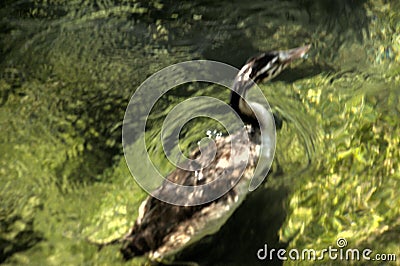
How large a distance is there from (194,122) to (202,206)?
1.97ft

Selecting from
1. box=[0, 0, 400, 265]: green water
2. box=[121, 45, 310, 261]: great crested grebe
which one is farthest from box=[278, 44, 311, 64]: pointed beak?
box=[0, 0, 400, 265]: green water

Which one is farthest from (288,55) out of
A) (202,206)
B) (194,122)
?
(202,206)

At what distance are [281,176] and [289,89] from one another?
58 centimetres

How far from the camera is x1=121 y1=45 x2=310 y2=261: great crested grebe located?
2012mm

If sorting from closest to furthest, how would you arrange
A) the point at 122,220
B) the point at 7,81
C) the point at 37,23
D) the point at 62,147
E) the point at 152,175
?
the point at 122,220
the point at 152,175
the point at 62,147
the point at 7,81
the point at 37,23

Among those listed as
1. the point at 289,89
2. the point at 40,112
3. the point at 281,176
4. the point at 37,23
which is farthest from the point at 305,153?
the point at 37,23

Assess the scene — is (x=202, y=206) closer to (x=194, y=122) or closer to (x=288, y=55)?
(x=194, y=122)

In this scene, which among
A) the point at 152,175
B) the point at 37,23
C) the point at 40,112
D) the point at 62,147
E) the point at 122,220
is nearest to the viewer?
the point at 122,220

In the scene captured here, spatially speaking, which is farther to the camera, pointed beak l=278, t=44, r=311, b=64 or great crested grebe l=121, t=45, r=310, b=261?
pointed beak l=278, t=44, r=311, b=64

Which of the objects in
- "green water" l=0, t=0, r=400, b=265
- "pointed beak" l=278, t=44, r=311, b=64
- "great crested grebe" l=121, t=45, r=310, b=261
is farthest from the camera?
"pointed beak" l=278, t=44, r=311, b=64

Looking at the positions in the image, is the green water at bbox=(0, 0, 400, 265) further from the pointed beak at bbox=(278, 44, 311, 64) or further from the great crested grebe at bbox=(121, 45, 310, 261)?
the pointed beak at bbox=(278, 44, 311, 64)

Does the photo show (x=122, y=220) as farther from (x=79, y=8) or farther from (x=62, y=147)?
(x=79, y=8)

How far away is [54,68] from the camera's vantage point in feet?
10.00

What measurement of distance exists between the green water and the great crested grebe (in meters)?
0.07
